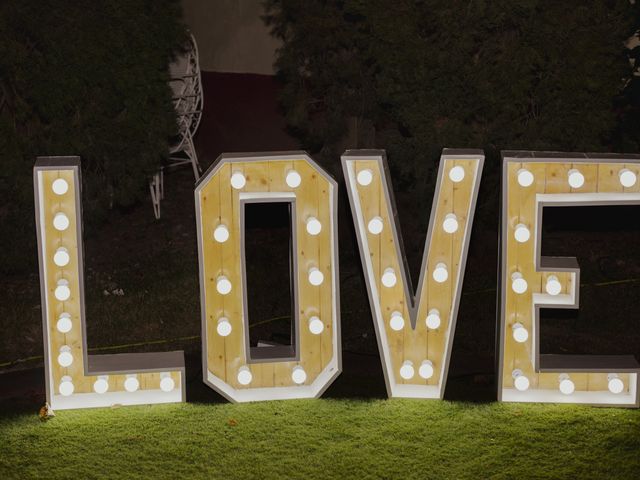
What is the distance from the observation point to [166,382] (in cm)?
516

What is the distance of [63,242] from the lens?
5004mm

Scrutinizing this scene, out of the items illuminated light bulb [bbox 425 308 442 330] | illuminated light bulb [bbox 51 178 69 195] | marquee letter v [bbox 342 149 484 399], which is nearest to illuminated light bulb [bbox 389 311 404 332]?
marquee letter v [bbox 342 149 484 399]

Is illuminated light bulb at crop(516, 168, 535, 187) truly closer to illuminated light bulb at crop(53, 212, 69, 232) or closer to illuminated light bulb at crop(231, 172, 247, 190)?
illuminated light bulb at crop(231, 172, 247, 190)

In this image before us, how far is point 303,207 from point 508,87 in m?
2.13

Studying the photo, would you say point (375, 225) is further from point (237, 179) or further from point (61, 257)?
point (61, 257)

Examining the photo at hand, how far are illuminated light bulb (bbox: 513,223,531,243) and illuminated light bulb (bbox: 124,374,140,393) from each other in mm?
2165

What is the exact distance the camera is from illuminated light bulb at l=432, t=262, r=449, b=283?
16.7 feet

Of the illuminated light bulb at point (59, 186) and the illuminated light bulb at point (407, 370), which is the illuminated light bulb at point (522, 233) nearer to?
the illuminated light bulb at point (407, 370)

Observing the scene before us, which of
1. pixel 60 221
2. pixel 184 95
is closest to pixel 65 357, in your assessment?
pixel 60 221

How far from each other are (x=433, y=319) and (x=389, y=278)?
33cm

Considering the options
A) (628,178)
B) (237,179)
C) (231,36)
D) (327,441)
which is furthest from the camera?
(231,36)

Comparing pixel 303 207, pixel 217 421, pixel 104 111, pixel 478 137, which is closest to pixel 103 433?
pixel 217 421

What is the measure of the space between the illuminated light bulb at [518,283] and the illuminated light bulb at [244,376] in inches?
58.7

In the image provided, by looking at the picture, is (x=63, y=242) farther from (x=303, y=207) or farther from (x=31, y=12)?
(x=31, y=12)
